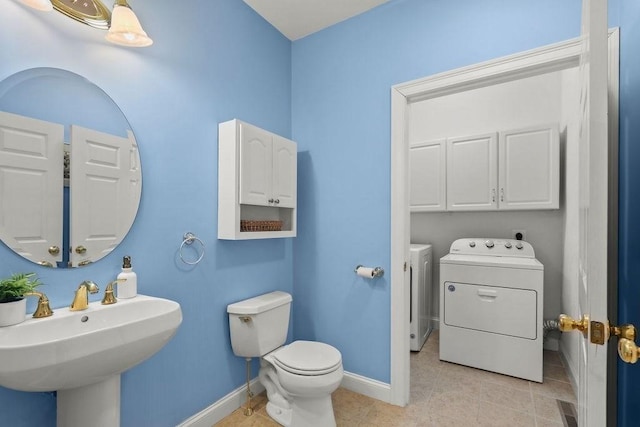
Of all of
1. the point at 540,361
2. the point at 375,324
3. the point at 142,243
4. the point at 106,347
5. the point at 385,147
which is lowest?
the point at 540,361

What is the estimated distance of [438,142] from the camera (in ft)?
10.2

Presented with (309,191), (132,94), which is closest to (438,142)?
(309,191)

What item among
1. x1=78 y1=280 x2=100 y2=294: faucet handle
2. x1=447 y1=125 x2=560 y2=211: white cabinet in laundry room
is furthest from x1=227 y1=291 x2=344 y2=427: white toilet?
x1=447 y1=125 x2=560 y2=211: white cabinet in laundry room

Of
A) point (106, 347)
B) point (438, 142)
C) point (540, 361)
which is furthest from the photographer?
point (438, 142)

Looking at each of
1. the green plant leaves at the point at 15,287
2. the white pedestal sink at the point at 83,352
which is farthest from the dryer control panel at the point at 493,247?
the green plant leaves at the point at 15,287

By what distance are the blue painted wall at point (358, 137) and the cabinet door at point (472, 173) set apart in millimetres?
1330

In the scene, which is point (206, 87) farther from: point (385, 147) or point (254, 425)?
point (254, 425)

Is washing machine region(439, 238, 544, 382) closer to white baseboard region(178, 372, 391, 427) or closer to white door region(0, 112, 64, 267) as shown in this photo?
white baseboard region(178, 372, 391, 427)

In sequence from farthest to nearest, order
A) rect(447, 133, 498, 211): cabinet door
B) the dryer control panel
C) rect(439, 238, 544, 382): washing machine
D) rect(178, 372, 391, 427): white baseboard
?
rect(447, 133, 498, 211): cabinet door → the dryer control panel → rect(439, 238, 544, 382): washing machine → rect(178, 372, 391, 427): white baseboard

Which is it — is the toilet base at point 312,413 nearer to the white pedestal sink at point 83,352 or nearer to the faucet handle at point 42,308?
the white pedestal sink at point 83,352

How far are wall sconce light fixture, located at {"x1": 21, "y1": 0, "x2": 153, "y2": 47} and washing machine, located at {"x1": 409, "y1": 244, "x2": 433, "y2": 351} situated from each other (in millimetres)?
2342

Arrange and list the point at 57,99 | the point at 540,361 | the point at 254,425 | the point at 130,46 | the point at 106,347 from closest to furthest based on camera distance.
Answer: the point at 106,347, the point at 57,99, the point at 130,46, the point at 254,425, the point at 540,361

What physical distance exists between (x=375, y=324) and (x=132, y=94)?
1.96 metres

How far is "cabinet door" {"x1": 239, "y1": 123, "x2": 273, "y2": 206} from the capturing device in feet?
5.97
